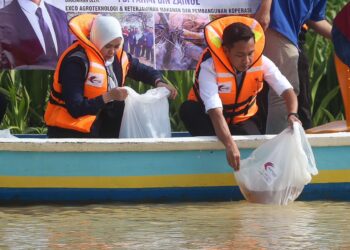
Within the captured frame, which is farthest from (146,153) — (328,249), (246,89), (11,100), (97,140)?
(11,100)

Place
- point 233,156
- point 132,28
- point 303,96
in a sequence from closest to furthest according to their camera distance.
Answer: point 233,156, point 303,96, point 132,28

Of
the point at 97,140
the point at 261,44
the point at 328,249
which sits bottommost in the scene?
the point at 328,249

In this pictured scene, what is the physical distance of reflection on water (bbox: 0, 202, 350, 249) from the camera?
645cm

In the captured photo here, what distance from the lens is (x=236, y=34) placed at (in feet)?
25.6

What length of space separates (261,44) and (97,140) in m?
1.27

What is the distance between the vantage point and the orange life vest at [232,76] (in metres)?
7.95

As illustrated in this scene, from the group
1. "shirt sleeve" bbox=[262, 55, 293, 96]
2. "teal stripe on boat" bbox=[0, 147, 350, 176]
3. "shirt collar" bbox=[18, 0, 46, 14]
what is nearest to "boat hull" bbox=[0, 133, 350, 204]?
"teal stripe on boat" bbox=[0, 147, 350, 176]

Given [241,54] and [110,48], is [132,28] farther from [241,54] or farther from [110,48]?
[241,54]

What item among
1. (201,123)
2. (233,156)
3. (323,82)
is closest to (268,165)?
(233,156)

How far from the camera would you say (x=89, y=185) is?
7777 millimetres

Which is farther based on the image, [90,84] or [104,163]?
[90,84]

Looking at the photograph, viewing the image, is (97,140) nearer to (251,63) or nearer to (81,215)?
(81,215)

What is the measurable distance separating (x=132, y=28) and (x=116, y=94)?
129 centimetres

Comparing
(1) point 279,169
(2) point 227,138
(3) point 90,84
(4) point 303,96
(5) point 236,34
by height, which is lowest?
(1) point 279,169
